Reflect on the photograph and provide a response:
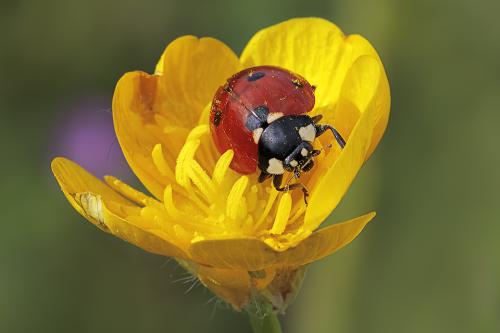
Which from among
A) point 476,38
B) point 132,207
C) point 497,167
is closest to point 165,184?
point 132,207

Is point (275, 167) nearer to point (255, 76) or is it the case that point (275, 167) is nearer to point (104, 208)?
point (255, 76)

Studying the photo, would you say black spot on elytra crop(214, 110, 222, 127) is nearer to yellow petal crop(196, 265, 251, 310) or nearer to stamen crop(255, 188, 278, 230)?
stamen crop(255, 188, 278, 230)

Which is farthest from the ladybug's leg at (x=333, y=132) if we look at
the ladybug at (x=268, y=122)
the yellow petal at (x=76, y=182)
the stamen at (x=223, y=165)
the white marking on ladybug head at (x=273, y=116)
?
the yellow petal at (x=76, y=182)

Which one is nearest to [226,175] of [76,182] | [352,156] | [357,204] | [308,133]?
[308,133]

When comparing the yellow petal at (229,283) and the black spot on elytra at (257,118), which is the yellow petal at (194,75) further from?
the yellow petal at (229,283)

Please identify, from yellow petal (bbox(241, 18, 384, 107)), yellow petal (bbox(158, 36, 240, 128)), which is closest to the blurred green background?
yellow petal (bbox(241, 18, 384, 107))
